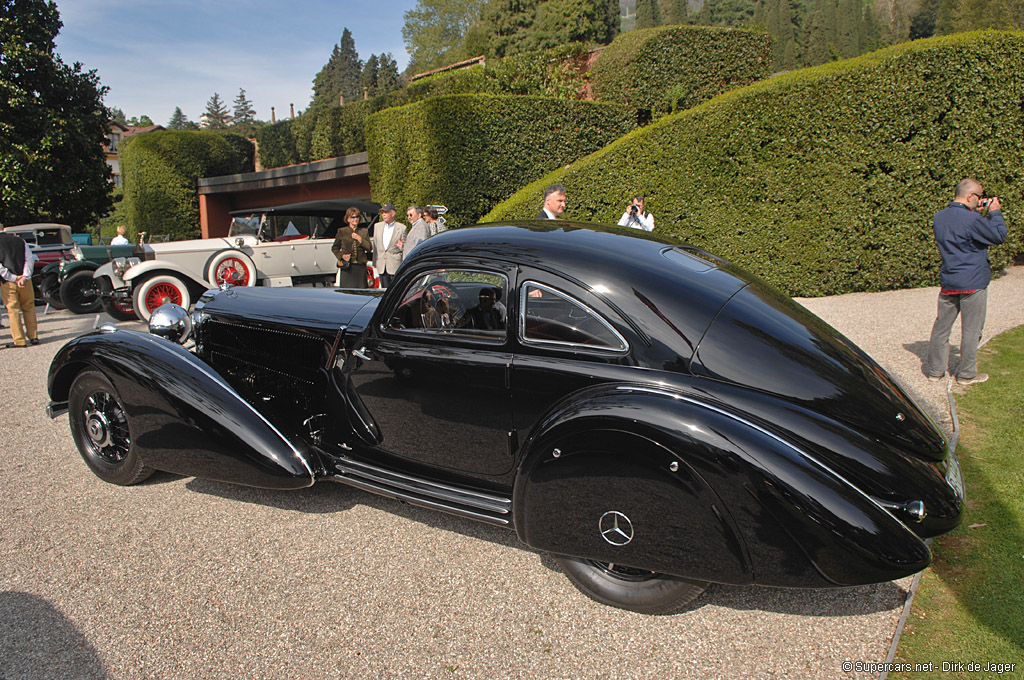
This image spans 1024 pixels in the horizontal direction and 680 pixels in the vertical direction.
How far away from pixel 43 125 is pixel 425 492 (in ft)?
78.3

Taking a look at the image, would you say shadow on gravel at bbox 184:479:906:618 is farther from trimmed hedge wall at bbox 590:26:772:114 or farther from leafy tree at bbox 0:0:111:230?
leafy tree at bbox 0:0:111:230

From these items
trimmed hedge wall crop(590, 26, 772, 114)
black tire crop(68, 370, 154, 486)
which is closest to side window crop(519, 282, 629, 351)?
black tire crop(68, 370, 154, 486)

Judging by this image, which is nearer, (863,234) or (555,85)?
(863,234)

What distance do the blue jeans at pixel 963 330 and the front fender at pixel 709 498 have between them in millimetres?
4034

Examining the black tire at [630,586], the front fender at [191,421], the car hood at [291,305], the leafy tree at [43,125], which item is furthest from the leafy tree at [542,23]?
the black tire at [630,586]

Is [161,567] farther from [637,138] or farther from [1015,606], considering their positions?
[637,138]

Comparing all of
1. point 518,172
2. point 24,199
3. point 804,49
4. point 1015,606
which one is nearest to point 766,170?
point 518,172

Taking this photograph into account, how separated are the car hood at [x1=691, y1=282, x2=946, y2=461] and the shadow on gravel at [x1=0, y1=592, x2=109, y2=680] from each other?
2798 millimetres

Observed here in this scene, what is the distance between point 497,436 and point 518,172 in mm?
12960

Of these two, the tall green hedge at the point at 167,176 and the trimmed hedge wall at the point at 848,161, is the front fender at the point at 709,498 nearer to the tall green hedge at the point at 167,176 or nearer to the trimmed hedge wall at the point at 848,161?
the trimmed hedge wall at the point at 848,161

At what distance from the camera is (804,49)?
59250 mm

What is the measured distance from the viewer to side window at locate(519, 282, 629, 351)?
8.92 ft

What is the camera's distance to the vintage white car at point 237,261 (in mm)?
10117

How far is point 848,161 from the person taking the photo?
9.40m
